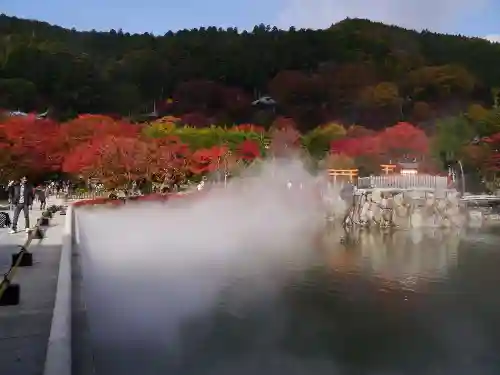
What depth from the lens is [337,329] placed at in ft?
21.2

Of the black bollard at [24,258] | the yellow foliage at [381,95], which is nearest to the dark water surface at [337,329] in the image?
the black bollard at [24,258]

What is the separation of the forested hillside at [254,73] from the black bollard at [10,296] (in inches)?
1827

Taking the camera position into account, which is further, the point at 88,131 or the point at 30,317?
the point at 88,131

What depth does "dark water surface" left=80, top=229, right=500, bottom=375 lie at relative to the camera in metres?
5.36

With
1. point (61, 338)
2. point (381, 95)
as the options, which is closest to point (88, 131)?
point (381, 95)

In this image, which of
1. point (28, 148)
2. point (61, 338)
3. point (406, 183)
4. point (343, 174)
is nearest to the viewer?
point (61, 338)

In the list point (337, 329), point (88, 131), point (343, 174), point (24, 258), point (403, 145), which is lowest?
point (337, 329)

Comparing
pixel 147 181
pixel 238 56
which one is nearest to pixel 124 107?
pixel 238 56

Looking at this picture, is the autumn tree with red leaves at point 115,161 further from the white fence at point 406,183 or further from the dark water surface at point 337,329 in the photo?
the dark water surface at point 337,329

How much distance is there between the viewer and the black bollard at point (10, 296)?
5.86m

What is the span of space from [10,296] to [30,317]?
48 cm

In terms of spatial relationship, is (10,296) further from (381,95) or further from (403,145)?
(381,95)

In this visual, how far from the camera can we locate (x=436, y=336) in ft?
20.6

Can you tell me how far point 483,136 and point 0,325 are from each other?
104 feet
